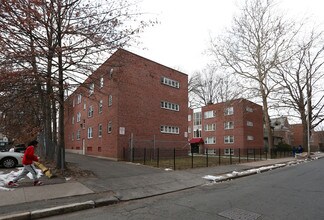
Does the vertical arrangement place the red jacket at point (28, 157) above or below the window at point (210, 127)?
below

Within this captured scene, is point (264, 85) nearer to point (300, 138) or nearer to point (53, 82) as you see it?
point (53, 82)

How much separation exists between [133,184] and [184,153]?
19.4 meters

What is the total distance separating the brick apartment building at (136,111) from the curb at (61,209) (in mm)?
13174

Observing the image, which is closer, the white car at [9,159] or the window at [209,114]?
the white car at [9,159]

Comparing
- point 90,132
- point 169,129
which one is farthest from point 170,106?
point 90,132

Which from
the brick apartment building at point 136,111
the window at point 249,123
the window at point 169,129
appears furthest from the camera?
the window at point 249,123

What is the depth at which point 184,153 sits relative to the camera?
30.2 meters

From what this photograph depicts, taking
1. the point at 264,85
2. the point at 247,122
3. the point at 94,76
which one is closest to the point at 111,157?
the point at 94,76

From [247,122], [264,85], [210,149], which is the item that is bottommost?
[210,149]

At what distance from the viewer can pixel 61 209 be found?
23.7 ft

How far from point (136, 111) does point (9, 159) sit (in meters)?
11.7

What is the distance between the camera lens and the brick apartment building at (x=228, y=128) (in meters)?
44.4

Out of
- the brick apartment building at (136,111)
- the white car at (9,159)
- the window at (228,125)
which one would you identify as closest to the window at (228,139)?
the window at (228,125)

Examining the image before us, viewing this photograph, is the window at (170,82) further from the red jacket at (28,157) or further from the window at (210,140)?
the window at (210,140)
